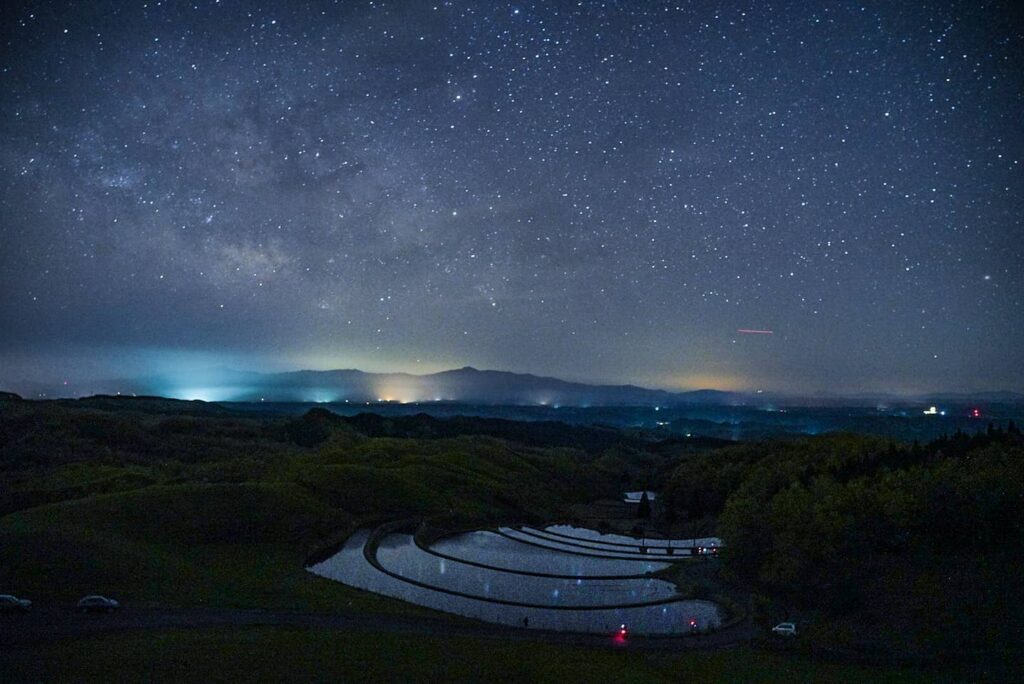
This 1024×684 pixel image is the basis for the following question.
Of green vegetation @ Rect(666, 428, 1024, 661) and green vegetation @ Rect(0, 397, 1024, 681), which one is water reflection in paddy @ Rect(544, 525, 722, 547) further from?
green vegetation @ Rect(666, 428, 1024, 661)

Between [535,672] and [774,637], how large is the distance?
14957 mm

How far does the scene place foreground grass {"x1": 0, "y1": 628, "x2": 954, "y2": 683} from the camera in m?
24.1

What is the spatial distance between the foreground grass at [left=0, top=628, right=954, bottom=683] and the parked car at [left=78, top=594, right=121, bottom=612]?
202 inches

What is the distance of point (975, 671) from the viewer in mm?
26703

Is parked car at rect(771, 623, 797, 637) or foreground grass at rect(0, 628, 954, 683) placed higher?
foreground grass at rect(0, 628, 954, 683)

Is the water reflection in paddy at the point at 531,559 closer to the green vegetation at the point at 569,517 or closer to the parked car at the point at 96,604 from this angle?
the green vegetation at the point at 569,517

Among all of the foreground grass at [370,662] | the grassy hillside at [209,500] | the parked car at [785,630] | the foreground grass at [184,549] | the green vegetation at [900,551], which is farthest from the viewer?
the grassy hillside at [209,500]

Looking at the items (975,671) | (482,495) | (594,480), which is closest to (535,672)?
(975,671)

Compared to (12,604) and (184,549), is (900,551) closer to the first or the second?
(12,604)

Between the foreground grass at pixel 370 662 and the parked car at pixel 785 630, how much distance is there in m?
3.67

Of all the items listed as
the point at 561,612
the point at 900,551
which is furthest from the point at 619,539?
the point at 561,612

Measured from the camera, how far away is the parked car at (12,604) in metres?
31.0

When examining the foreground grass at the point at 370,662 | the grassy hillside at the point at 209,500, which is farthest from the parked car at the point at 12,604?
the foreground grass at the point at 370,662

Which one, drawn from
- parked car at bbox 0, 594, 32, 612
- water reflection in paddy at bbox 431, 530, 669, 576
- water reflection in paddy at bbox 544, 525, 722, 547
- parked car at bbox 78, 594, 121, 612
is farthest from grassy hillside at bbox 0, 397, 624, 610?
water reflection in paddy at bbox 431, 530, 669, 576
